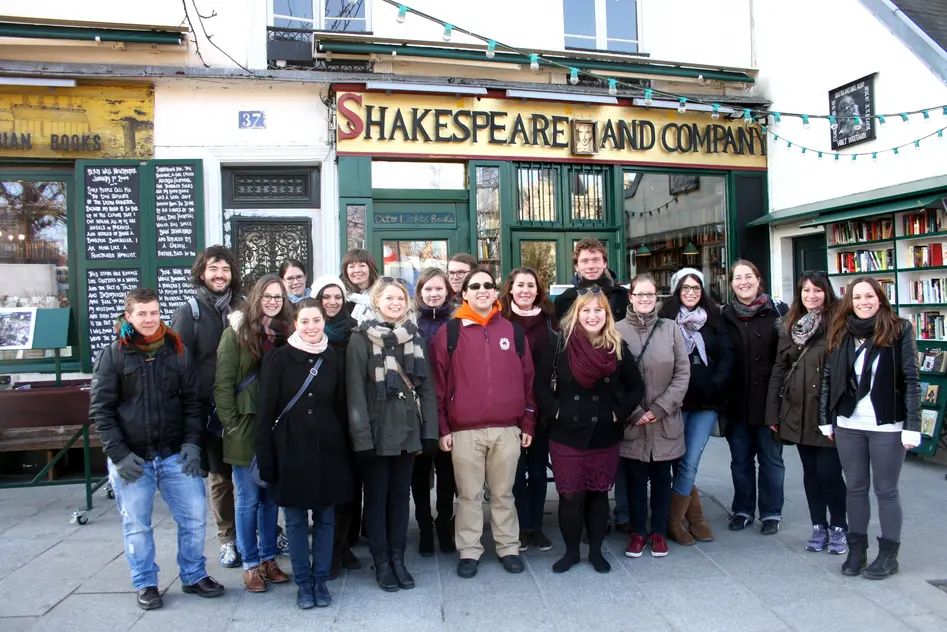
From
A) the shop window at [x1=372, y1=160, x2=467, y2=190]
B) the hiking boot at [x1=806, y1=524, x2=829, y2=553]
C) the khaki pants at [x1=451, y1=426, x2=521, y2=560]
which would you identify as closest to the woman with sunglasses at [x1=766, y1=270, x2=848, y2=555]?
the hiking boot at [x1=806, y1=524, x2=829, y2=553]

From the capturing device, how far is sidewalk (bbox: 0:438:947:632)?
11.9ft

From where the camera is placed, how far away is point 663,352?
176 inches

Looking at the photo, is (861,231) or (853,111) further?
(853,111)

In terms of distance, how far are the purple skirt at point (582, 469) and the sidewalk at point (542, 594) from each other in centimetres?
53

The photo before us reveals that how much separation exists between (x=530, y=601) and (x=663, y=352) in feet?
5.68

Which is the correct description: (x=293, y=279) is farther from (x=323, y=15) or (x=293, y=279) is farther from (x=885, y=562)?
(x=323, y=15)

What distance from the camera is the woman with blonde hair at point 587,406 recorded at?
4.18 metres

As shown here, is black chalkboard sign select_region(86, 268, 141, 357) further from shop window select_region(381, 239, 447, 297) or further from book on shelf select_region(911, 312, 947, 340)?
book on shelf select_region(911, 312, 947, 340)

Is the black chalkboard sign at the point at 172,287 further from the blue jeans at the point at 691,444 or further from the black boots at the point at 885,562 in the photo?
the black boots at the point at 885,562

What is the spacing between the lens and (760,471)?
5.00 m

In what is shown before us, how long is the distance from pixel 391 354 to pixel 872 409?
2845 millimetres

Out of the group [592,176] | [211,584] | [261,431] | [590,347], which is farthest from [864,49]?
[211,584]

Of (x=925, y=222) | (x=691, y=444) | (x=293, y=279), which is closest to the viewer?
(x=691, y=444)

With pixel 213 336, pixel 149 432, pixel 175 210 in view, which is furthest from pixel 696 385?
pixel 175 210
